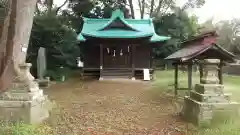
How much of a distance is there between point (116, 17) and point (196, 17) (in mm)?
21154

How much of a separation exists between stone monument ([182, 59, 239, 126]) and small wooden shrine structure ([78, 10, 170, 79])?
38.4 ft

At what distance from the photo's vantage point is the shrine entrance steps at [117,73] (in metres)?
19.0

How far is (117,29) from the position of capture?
66.4 ft

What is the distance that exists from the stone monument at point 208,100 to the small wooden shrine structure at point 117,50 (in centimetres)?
1171

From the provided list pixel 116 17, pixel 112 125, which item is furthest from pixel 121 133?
pixel 116 17

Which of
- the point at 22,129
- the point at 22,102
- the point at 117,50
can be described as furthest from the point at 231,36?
the point at 22,129

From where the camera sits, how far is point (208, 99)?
661 cm

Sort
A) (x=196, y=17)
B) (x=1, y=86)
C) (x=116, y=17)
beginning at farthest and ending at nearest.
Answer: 1. (x=196, y=17)
2. (x=116, y=17)
3. (x=1, y=86)

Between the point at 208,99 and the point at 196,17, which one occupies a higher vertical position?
the point at 196,17

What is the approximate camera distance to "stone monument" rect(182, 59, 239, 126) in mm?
6496

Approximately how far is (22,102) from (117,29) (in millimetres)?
14214

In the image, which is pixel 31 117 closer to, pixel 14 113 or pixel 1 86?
pixel 14 113

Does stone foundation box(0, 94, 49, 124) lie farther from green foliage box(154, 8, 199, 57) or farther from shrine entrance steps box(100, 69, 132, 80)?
green foliage box(154, 8, 199, 57)

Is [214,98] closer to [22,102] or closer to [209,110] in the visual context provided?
[209,110]
